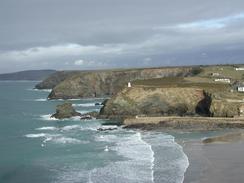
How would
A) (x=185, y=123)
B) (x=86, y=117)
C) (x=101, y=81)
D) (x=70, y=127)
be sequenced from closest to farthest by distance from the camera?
(x=185, y=123) → (x=70, y=127) → (x=86, y=117) → (x=101, y=81)

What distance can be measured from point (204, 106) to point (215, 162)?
33.6 m

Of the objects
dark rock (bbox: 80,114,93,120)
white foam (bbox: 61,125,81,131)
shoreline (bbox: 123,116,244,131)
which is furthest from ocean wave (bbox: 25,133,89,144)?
dark rock (bbox: 80,114,93,120)

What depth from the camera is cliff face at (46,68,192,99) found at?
440 ft

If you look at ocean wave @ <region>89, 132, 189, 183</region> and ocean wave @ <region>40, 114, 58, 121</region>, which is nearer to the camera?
ocean wave @ <region>89, 132, 189, 183</region>

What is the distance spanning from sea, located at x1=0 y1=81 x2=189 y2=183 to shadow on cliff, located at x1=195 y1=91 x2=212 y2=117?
46.9 feet

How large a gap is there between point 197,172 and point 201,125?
92.1ft

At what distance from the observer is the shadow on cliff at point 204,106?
71.9 m

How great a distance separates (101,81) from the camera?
140000mm

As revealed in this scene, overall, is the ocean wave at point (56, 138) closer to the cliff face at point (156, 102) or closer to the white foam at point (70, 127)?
the white foam at point (70, 127)

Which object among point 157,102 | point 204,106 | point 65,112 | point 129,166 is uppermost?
point 157,102

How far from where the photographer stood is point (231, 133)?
58.5 meters

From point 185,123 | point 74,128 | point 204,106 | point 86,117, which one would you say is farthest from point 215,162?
point 86,117

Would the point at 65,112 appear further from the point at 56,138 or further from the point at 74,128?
the point at 56,138

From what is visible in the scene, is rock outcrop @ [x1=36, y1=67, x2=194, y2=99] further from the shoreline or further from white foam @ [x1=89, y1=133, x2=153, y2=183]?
white foam @ [x1=89, y1=133, x2=153, y2=183]
